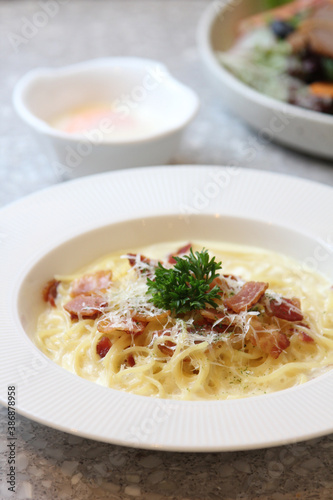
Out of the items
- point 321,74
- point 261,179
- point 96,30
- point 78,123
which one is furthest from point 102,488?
point 96,30

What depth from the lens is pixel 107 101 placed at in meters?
4.17

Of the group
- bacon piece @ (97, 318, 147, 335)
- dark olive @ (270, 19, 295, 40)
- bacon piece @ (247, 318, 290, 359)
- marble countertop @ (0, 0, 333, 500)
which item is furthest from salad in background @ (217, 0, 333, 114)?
bacon piece @ (97, 318, 147, 335)

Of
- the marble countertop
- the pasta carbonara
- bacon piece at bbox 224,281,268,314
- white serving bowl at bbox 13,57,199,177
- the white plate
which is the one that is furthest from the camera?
white serving bowl at bbox 13,57,199,177

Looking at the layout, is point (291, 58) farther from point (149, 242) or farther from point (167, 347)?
point (167, 347)

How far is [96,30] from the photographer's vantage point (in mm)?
5965

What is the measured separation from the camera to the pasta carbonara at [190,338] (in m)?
2.18

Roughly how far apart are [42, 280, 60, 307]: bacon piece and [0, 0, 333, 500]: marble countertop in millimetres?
534

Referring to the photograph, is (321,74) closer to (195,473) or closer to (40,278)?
(40,278)

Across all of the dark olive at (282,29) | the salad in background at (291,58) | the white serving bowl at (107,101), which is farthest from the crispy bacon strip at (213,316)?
the dark olive at (282,29)

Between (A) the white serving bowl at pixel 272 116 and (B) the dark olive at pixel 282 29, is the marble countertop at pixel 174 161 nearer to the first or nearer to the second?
(A) the white serving bowl at pixel 272 116

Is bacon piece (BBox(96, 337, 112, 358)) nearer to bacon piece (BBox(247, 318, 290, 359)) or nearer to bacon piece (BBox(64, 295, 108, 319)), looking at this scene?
bacon piece (BBox(64, 295, 108, 319))

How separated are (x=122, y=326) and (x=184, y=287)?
26 cm

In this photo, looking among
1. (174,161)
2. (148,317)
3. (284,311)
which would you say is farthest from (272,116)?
(148,317)

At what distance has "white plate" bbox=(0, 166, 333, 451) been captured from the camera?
1762 millimetres
